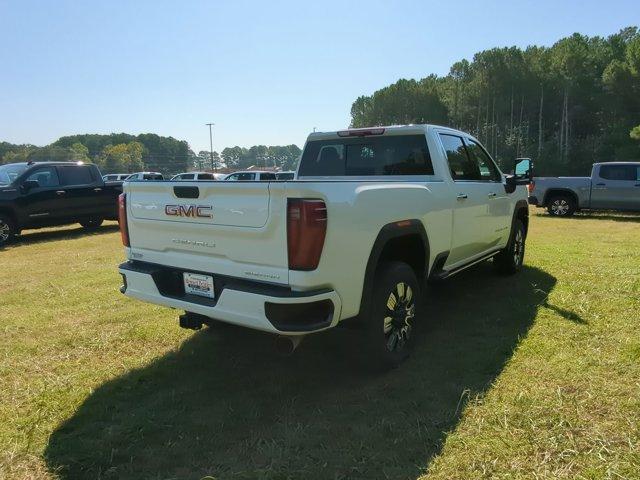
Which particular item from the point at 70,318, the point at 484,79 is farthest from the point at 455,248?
the point at 484,79

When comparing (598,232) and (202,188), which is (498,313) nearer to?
(202,188)

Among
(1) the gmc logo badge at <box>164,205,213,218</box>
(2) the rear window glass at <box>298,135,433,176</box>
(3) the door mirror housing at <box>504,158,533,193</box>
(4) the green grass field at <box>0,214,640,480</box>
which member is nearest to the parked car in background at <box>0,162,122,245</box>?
(4) the green grass field at <box>0,214,640,480</box>

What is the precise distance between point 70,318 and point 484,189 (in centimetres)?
464

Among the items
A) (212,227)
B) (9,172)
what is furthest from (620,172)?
(9,172)

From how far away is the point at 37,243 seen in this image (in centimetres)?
1096

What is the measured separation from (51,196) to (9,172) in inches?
44.0

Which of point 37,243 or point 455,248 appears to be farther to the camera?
point 37,243

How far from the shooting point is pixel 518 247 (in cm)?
678

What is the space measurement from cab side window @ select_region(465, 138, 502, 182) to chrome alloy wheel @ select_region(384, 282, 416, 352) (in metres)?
2.31

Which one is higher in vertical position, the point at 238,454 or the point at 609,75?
the point at 609,75

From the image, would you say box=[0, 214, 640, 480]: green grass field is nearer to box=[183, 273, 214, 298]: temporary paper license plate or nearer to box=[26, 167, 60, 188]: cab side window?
box=[183, 273, 214, 298]: temporary paper license plate

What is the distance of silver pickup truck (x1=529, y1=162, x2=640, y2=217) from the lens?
14.2m

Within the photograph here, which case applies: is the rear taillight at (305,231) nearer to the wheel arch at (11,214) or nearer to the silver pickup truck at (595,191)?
the wheel arch at (11,214)

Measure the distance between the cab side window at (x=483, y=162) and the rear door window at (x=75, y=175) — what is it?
1028cm
